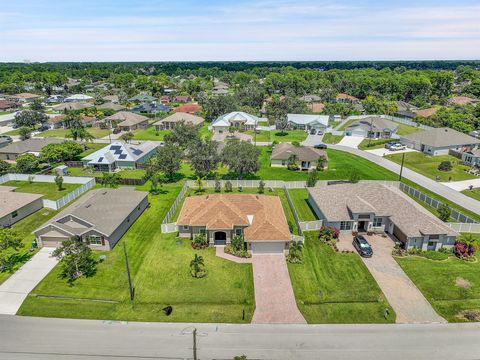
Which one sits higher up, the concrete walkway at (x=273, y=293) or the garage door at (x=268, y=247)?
the garage door at (x=268, y=247)

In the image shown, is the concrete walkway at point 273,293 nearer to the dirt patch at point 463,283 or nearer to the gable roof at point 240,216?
the gable roof at point 240,216

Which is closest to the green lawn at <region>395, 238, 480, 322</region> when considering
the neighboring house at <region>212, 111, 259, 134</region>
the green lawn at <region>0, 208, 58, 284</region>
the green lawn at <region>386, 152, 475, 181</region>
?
the green lawn at <region>386, 152, 475, 181</region>

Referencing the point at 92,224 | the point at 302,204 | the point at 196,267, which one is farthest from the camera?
the point at 302,204

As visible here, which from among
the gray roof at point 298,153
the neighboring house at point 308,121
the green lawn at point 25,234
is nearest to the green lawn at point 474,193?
the gray roof at point 298,153

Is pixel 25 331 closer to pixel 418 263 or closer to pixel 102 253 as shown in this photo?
pixel 102 253

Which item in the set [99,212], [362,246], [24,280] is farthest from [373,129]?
[24,280]

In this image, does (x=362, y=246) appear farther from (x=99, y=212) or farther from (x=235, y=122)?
(x=235, y=122)
